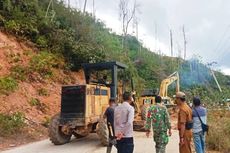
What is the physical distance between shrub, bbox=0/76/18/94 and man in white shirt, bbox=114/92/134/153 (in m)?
13.3

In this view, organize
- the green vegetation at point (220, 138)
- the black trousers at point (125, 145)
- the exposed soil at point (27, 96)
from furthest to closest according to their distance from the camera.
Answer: the exposed soil at point (27, 96)
the green vegetation at point (220, 138)
the black trousers at point (125, 145)

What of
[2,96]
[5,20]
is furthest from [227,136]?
[5,20]

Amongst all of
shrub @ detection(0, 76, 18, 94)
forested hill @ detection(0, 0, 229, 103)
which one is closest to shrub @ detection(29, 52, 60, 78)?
forested hill @ detection(0, 0, 229, 103)

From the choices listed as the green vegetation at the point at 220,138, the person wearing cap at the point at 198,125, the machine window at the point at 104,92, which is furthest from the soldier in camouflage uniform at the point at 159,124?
the machine window at the point at 104,92

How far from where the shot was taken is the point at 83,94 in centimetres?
1492

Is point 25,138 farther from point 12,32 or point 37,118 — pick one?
point 12,32

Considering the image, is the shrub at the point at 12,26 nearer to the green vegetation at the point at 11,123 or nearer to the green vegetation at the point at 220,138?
the green vegetation at the point at 11,123

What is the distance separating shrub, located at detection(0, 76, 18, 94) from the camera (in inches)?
831

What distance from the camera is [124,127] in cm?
870

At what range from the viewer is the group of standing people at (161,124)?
8.72m

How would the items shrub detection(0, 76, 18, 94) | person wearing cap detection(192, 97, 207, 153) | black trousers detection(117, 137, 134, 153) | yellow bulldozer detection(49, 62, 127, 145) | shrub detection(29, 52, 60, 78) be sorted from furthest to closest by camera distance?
shrub detection(29, 52, 60, 78), shrub detection(0, 76, 18, 94), yellow bulldozer detection(49, 62, 127, 145), person wearing cap detection(192, 97, 207, 153), black trousers detection(117, 137, 134, 153)

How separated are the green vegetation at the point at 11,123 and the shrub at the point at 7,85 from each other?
10.4 feet

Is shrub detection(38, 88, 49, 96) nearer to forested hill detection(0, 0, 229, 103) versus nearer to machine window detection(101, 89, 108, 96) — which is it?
forested hill detection(0, 0, 229, 103)

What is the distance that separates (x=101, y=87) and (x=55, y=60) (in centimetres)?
1234
